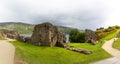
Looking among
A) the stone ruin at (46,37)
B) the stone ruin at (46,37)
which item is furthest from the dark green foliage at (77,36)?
the stone ruin at (46,37)

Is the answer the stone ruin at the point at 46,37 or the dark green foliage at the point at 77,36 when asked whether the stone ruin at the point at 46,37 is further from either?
the dark green foliage at the point at 77,36

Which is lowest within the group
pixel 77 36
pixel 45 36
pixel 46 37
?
pixel 77 36

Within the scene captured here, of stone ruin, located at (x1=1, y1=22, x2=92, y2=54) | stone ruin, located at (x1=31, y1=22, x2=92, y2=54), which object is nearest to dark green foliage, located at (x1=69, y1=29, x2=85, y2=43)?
stone ruin, located at (x1=1, y1=22, x2=92, y2=54)

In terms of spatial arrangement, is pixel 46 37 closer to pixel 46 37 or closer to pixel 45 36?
pixel 46 37

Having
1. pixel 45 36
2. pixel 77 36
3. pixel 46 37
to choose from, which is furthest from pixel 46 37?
pixel 77 36

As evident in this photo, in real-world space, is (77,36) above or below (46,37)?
below

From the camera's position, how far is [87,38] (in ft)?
241

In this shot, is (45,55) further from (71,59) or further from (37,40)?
(37,40)

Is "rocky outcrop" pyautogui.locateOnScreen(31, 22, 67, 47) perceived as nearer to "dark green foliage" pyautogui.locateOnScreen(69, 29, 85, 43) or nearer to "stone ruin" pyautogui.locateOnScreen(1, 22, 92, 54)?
"stone ruin" pyautogui.locateOnScreen(1, 22, 92, 54)

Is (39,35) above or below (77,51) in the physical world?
above

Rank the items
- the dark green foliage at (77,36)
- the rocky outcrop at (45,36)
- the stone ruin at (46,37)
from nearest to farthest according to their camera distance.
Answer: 1. the stone ruin at (46,37)
2. the rocky outcrop at (45,36)
3. the dark green foliage at (77,36)

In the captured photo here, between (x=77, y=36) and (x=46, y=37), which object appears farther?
(x=77, y=36)

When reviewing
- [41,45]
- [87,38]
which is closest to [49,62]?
[41,45]

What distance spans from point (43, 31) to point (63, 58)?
436 inches
